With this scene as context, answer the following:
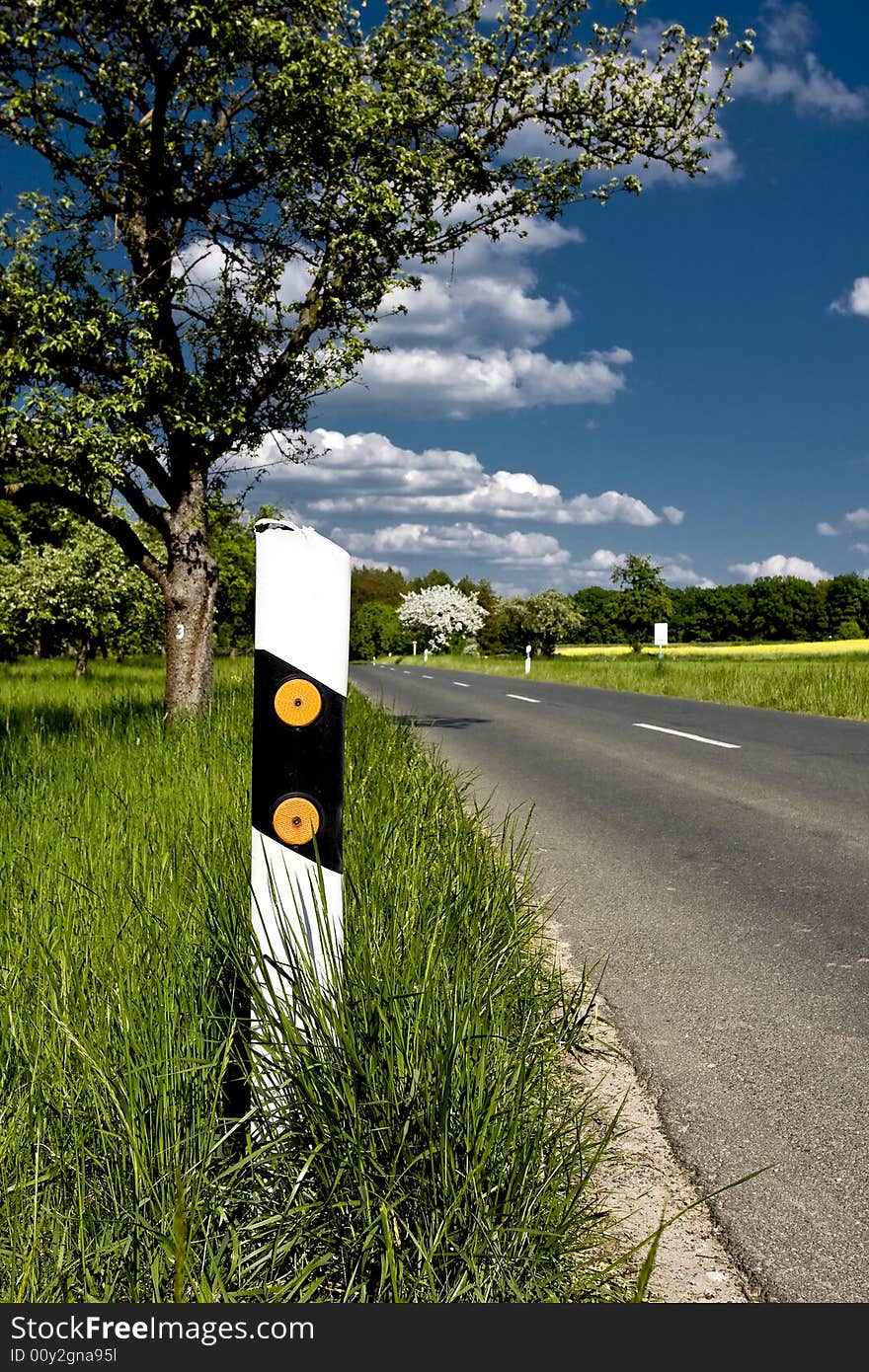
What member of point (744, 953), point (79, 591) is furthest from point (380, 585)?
point (744, 953)

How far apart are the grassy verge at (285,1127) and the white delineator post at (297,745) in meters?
0.14

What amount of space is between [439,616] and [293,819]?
115 meters

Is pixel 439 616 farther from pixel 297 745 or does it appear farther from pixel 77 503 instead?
pixel 297 745

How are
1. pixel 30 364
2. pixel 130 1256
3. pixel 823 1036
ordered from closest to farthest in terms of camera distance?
1. pixel 130 1256
2. pixel 823 1036
3. pixel 30 364

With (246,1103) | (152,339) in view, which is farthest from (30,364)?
(246,1103)

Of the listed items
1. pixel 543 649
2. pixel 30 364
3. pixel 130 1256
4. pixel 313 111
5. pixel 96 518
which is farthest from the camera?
pixel 543 649

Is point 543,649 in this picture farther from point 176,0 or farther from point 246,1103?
point 246,1103

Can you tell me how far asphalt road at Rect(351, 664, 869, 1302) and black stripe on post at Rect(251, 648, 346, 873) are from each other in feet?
4.25

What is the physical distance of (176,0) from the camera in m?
8.71

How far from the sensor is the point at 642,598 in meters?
110

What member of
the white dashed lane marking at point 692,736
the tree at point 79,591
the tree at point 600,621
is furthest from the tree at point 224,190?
the tree at point 600,621

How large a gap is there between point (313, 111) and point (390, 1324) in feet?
31.5

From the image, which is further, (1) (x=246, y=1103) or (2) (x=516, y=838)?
(2) (x=516, y=838)

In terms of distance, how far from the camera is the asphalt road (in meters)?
2.38
